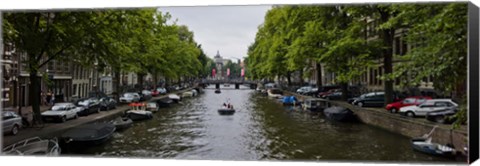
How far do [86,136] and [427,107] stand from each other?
1260cm

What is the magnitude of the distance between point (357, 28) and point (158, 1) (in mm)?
11765

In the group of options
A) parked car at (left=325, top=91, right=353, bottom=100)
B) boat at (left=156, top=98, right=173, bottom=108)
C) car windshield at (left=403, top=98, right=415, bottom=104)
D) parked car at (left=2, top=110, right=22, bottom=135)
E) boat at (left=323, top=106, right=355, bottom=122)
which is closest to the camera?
parked car at (left=2, top=110, right=22, bottom=135)

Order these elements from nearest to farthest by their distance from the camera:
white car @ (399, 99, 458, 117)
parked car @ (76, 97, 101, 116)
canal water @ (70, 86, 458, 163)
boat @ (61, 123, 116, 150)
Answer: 1. white car @ (399, 99, 458, 117)
2. canal water @ (70, 86, 458, 163)
3. boat @ (61, 123, 116, 150)
4. parked car @ (76, 97, 101, 116)

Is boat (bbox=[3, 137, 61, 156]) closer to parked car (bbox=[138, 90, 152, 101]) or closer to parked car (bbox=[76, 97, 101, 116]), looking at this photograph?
parked car (bbox=[76, 97, 101, 116])

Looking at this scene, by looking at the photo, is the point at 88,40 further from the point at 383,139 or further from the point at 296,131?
the point at 383,139

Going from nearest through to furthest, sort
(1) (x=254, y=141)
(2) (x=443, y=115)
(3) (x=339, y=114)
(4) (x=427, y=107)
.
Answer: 1. (2) (x=443, y=115)
2. (4) (x=427, y=107)
3. (1) (x=254, y=141)
4. (3) (x=339, y=114)

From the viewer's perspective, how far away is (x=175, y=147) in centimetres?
1645

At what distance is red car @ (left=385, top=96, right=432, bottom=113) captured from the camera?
52.5ft

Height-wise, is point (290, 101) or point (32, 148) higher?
point (290, 101)

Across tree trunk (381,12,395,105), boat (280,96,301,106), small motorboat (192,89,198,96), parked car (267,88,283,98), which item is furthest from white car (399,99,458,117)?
parked car (267,88,283,98)

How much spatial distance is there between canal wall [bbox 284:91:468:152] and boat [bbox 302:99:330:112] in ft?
6.37

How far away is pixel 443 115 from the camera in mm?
13742

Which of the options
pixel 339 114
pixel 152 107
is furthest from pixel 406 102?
pixel 152 107

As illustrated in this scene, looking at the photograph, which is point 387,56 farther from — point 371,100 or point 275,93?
point 275,93
